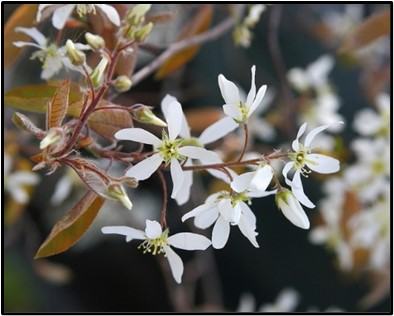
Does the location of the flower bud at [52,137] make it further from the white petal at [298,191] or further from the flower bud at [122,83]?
the white petal at [298,191]

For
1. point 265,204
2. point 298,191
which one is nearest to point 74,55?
point 298,191

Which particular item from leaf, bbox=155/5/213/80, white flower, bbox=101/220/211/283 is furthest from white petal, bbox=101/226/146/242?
leaf, bbox=155/5/213/80

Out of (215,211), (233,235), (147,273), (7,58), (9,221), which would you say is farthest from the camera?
Answer: (147,273)

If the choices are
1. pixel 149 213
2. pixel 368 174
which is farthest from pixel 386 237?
pixel 149 213

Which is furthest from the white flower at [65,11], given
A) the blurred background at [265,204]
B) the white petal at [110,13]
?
the blurred background at [265,204]

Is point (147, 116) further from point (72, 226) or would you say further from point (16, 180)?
point (16, 180)

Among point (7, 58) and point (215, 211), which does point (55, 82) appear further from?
point (215, 211)
